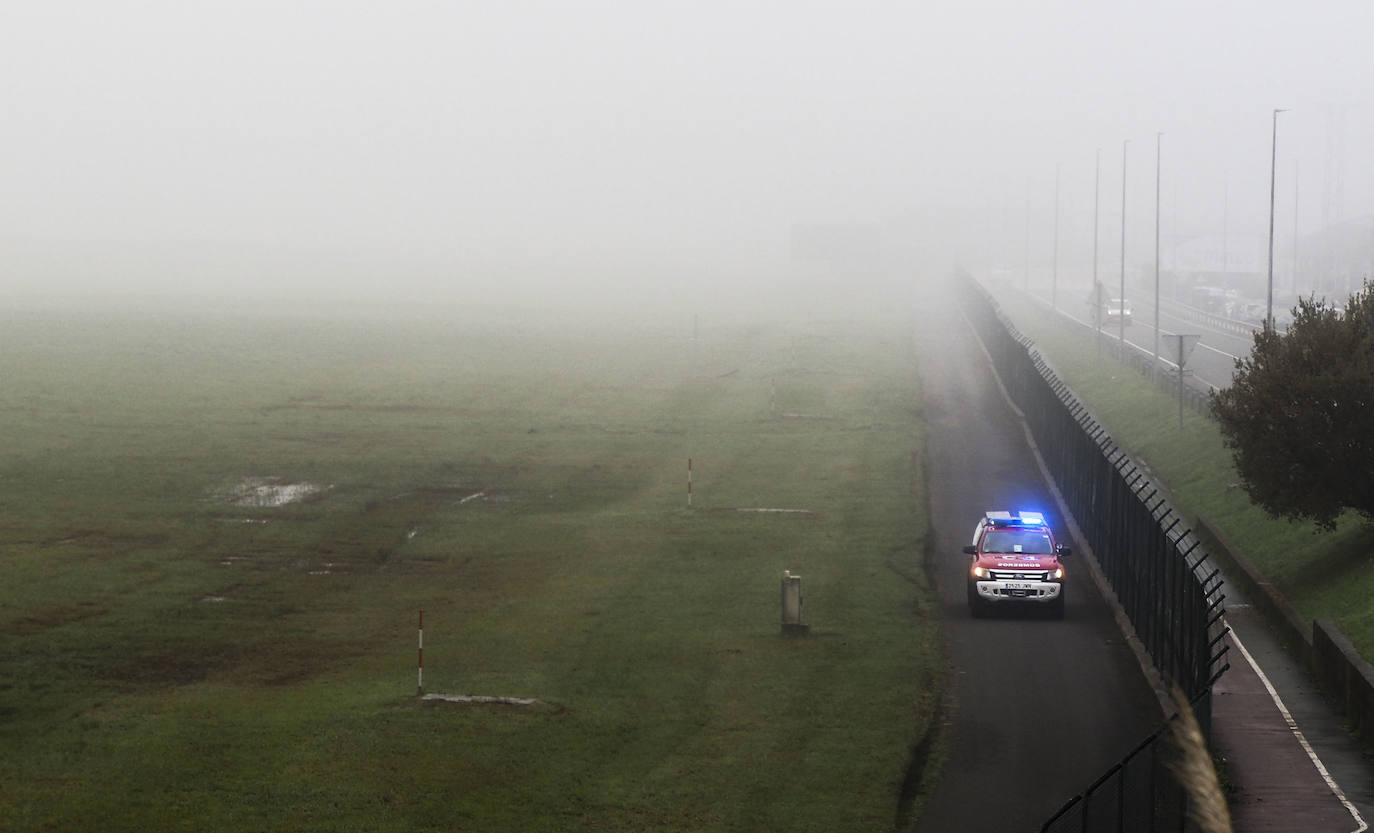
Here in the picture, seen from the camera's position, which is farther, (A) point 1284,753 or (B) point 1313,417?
(B) point 1313,417

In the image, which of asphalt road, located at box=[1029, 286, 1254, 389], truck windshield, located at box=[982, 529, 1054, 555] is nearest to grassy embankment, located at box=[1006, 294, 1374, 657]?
asphalt road, located at box=[1029, 286, 1254, 389]

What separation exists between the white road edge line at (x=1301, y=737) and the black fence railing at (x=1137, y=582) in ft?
1.58

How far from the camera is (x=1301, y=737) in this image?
75.0ft

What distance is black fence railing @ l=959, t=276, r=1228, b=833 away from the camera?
16109 millimetres

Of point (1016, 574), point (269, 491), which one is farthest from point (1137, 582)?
point (269, 491)

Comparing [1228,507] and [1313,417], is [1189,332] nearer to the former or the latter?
[1228,507]

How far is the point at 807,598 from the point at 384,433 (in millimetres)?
29204

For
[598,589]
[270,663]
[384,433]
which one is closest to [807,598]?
[598,589]

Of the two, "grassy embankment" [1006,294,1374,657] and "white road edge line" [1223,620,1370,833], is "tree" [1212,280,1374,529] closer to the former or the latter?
"grassy embankment" [1006,294,1374,657]

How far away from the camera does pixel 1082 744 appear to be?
893 inches

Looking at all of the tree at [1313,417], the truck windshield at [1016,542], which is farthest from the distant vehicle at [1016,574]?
the tree at [1313,417]

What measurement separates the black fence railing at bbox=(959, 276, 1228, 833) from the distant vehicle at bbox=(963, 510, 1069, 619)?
4.48 ft

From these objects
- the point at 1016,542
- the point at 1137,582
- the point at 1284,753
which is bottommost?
the point at 1284,753

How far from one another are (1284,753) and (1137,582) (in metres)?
8.26
